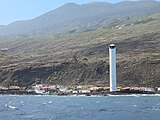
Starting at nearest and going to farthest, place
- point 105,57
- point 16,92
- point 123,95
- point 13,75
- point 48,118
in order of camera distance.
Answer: point 48,118, point 123,95, point 16,92, point 13,75, point 105,57

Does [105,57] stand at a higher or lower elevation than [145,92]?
higher

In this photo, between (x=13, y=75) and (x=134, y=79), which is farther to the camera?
(x=13, y=75)

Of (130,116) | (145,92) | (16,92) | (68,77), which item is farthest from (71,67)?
(130,116)

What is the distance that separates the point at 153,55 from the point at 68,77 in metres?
36.0

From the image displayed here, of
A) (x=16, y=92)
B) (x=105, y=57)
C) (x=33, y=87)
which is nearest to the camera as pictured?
(x=16, y=92)

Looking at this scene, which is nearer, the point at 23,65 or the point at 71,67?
the point at 71,67

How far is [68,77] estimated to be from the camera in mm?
170750

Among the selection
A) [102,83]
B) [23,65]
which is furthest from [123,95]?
[23,65]

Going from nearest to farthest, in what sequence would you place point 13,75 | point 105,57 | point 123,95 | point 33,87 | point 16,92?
point 123,95 → point 16,92 → point 33,87 → point 13,75 → point 105,57

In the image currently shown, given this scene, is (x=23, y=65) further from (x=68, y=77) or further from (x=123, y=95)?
(x=123, y=95)

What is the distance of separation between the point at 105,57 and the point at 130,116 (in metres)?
124

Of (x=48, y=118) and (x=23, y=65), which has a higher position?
(x=23, y=65)

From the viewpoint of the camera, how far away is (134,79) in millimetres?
160875

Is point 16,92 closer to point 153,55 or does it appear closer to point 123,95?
point 123,95
